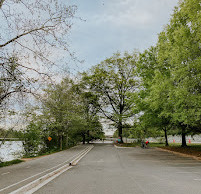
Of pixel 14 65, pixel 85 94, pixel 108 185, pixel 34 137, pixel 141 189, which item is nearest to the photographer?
pixel 141 189

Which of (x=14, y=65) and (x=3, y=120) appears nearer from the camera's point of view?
(x=14, y=65)

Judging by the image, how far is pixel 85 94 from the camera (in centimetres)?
4253

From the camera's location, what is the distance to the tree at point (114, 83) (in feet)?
129

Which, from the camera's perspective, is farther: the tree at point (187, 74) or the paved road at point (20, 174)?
the tree at point (187, 74)

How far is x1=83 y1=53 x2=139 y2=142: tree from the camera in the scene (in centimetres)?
3947

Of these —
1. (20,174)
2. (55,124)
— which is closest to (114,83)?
(55,124)

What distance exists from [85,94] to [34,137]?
796 inches

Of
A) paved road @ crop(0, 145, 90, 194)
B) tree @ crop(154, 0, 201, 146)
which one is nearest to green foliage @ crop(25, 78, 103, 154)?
paved road @ crop(0, 145, 90, 194)

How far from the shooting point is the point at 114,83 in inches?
1583

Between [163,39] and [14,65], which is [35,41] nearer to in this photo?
[14,65]

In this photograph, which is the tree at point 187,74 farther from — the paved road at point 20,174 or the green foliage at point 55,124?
the paved road at point 20,174

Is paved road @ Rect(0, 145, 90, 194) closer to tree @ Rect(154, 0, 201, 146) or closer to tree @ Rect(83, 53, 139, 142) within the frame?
tree @ Rect(154, 0, 201, 146)

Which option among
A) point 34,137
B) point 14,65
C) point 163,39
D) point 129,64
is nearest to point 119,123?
point 129,64

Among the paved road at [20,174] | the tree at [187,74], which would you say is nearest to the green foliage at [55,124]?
the paved road at [20,174]
